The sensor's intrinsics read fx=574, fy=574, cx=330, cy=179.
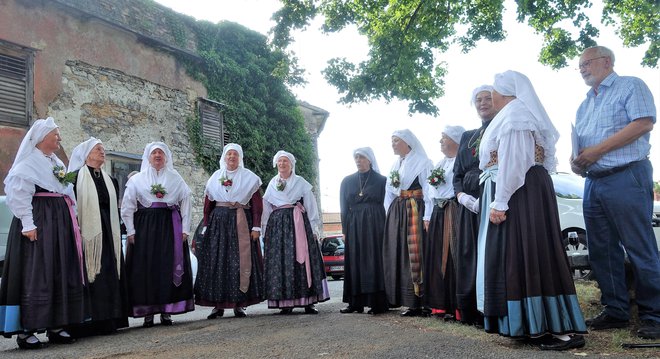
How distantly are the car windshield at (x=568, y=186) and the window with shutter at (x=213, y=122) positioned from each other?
9.36 m

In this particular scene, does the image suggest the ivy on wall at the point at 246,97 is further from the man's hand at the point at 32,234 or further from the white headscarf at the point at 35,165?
the man's hand at the point at 32,234

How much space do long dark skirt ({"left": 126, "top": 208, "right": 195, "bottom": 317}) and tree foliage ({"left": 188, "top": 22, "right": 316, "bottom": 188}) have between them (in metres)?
9.58

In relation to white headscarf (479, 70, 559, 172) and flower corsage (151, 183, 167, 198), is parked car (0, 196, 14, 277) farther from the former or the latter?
white headscarf (479, 70, 559, 172)

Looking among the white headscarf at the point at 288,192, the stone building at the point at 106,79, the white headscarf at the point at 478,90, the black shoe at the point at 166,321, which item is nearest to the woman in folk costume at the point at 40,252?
the black shoe at the point at 166,321

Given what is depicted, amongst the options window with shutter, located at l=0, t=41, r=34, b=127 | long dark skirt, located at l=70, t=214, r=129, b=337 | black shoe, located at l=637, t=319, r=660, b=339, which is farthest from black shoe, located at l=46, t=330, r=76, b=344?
window with shutter, located at l=0, t=41, r=34, b=127

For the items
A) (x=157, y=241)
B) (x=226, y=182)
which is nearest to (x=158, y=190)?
(x=157, y=241)

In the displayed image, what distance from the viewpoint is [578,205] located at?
960 centimetres

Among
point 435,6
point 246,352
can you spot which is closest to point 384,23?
point 435,6

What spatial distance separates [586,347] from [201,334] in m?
3.03

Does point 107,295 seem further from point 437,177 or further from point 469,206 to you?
point 469,206

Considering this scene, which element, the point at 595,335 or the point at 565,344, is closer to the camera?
the point at 565,344

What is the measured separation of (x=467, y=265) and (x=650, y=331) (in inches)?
54.0

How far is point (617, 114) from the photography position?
4.18 metres

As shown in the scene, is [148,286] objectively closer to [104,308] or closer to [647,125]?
[104,308]
